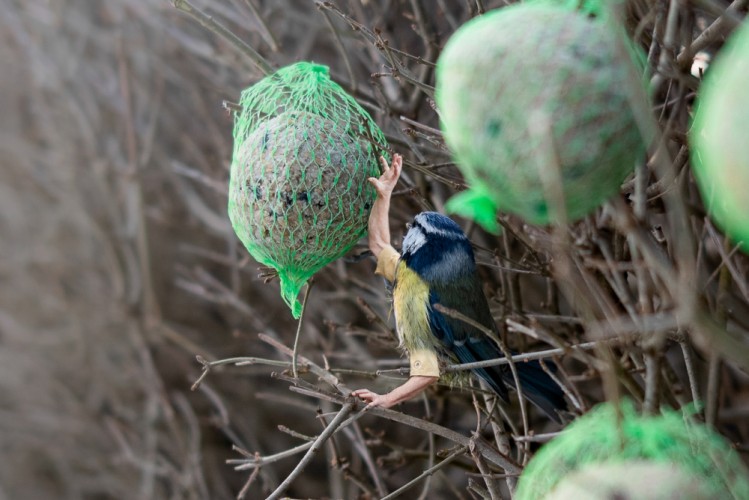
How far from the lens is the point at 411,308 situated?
5.73ft

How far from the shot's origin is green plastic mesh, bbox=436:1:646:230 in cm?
A: 113

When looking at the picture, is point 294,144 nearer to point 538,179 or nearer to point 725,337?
point 538,179

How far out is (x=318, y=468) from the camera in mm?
4496

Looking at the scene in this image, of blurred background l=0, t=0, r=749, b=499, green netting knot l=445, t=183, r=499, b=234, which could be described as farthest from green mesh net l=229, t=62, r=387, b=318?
blurred background l=0, t=0, r=749, b=499

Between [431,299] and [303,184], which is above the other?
[303,184]

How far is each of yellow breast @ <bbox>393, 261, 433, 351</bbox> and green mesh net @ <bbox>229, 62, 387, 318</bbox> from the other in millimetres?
147

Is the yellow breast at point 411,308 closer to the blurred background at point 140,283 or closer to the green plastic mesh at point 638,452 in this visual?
the green plastic mesh at point 638,452

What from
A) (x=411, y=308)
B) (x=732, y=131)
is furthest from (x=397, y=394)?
(x=732, y=131)

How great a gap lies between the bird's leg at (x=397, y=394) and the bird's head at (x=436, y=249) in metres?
0.20

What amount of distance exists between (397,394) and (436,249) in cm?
30

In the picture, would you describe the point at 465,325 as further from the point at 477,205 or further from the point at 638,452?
the point at 638,452

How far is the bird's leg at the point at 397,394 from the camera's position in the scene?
1.63 m

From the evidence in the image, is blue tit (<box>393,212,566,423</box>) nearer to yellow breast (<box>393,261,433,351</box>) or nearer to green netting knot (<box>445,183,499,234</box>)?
yellow breast (<box>393,261,433,351</box>)

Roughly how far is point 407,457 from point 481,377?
93 cm
